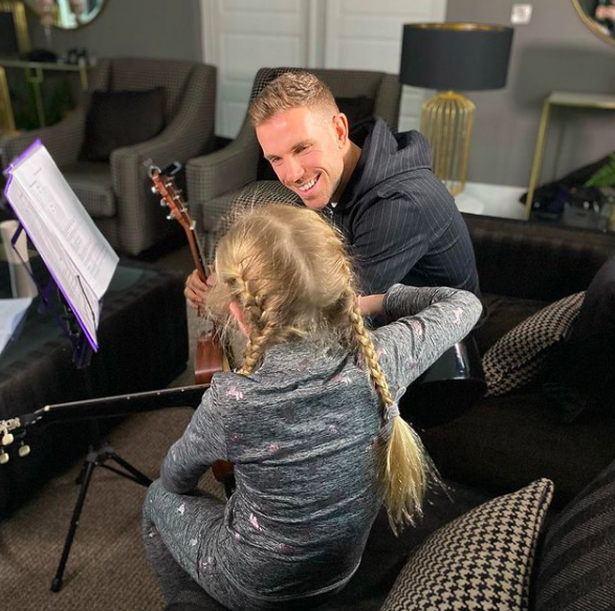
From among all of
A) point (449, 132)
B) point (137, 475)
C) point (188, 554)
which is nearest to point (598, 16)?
point (449, 132)

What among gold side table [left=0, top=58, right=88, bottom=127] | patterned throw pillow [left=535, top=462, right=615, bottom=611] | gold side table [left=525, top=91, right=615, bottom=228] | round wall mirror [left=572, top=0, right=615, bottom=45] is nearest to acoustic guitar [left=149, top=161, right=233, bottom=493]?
patterned throw pillow [left=535, top=462, right=615, bottom=611]

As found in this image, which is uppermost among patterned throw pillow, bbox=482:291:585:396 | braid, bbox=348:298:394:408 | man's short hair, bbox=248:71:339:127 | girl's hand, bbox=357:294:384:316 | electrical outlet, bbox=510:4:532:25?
electrical outlet, bbox=510:4:532:25

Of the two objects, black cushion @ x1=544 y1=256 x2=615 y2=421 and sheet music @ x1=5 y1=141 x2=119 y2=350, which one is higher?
sheet music @ x1=5 y1=141 x2=119 y2=350

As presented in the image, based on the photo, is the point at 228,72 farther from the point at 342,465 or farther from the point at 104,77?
the point at 342,465

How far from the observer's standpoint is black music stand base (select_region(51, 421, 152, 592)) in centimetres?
137

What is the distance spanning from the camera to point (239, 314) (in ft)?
2.62

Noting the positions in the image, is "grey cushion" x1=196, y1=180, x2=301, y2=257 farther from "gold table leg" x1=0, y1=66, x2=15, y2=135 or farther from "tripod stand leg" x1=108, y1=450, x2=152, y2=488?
"gold table leg" x1=0, y1=66, x2=15, y2=135

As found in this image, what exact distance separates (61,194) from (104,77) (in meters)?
2.32

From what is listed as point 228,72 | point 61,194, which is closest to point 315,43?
point 228,72

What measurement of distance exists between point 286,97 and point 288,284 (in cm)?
57

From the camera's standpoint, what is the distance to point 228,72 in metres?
3.91

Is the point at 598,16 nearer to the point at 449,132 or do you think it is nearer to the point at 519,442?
the point at 449,132

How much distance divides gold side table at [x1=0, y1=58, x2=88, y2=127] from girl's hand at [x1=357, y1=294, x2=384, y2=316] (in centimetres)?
351

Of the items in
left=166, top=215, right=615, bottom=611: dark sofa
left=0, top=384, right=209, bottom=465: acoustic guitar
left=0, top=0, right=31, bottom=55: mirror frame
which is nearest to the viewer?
left=166, top=215, right=615, bottom=611: dark sofa
